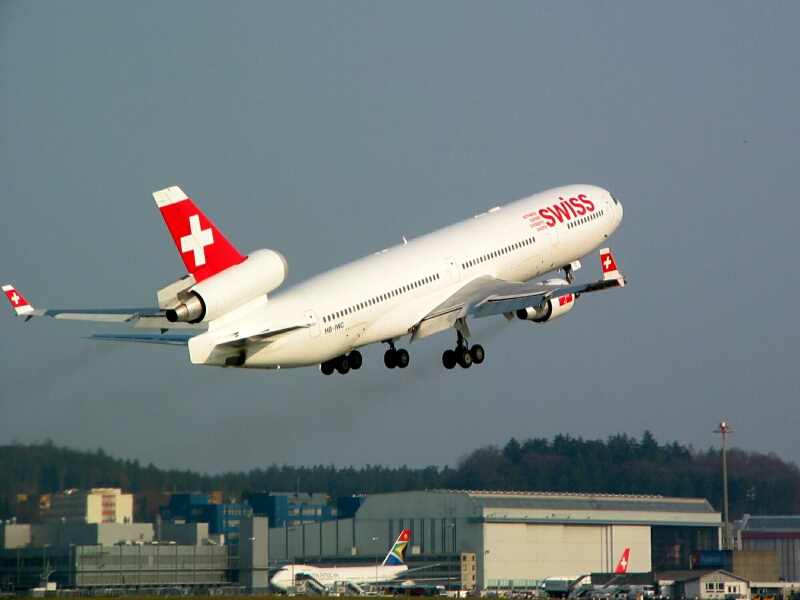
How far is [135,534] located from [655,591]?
28930 mm

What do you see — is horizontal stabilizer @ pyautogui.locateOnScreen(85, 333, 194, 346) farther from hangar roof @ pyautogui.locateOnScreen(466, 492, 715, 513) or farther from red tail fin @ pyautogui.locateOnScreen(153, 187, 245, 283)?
hangar roof @ pyautogui.locateOnScreen(466, 492, 715, 513)

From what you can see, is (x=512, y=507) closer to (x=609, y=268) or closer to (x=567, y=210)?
(x=567, y=210)

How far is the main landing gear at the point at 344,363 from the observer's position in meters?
47.3

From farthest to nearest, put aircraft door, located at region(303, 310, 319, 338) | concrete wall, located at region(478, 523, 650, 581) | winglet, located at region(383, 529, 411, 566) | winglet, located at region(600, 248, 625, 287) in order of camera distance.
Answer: concrete wall, located at region(478, 523, 650, 581) < winglet, located at region(383, 529, 411, 566) < winglet, located at region(600, 248, 625, 287) < aircraft door, located at region(303, 310, 319, 338)

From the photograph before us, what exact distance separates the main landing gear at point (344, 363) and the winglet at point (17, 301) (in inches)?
455

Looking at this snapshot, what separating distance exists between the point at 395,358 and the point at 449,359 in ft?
8.18

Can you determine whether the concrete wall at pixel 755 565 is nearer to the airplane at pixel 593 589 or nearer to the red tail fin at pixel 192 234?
the airplane at pixel 593 589

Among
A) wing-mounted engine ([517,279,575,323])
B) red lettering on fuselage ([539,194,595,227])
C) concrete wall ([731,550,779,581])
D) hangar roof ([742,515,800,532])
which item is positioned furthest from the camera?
hangar roof ([742,515,800,532])

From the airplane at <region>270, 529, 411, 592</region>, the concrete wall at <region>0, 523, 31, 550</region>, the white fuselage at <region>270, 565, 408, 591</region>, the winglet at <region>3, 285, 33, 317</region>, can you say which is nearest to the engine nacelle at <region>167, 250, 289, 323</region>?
the winglet at <region>3, 285, 33, 317</region>

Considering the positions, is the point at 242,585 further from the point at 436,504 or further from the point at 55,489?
the point at 436,504

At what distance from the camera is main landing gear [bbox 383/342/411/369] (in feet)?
159

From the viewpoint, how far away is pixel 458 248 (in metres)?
49.5

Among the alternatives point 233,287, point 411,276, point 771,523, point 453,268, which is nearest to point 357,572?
point 453,268

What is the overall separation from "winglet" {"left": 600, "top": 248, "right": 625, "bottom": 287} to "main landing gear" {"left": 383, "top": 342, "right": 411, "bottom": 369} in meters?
8.42
